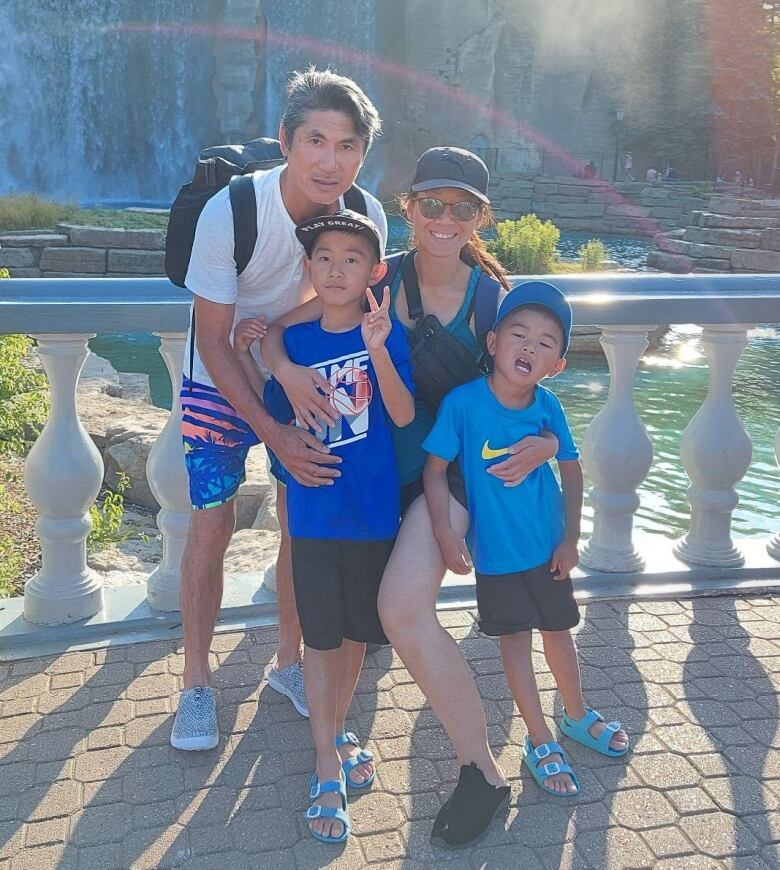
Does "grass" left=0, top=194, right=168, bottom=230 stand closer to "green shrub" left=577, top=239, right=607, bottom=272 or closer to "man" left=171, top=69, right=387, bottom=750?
"green shrub" left=577, top=239, right=607, bottom=272

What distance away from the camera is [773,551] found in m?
3.72

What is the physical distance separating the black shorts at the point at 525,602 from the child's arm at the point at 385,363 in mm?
500

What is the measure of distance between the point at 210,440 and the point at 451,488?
26.8 inches

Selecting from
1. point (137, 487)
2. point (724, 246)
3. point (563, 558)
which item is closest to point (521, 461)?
point (563, 558)

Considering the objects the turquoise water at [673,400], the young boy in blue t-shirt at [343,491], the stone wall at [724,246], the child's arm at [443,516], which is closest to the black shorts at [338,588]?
the young boy in blue t-shirt at [343,491]

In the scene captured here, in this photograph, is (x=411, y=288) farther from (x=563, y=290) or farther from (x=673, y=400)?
(x=673, y=400)

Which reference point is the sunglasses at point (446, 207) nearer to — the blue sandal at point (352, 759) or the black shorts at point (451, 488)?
the black shorts at point (451, 488)

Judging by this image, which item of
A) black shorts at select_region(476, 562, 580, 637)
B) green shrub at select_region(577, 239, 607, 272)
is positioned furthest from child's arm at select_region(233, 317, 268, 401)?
green shrub at select_region(577, 239, 607, 272)

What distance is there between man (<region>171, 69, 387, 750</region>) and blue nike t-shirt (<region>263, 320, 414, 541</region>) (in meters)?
0.05

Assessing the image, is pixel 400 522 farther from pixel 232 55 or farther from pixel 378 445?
pixel 232 55

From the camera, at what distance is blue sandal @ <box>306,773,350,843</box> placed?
2.20 m

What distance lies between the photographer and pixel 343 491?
236cm

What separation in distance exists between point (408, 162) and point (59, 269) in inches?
807

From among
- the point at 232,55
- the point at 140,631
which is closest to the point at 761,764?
the point at 140,631
